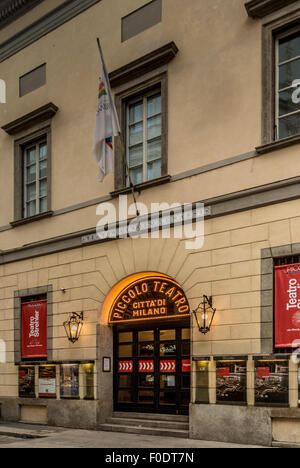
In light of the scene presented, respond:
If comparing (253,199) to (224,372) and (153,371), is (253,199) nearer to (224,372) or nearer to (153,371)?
(224,372)

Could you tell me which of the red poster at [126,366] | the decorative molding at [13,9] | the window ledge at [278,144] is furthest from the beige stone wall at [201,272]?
the decorative molding at [13,9]

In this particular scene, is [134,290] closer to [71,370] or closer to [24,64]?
[71,370]

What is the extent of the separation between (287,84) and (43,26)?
8.83 meters

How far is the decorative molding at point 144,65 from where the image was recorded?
519 inches

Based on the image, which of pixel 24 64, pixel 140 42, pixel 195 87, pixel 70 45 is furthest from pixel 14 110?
pixel 195 87

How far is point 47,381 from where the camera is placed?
15.3 metres

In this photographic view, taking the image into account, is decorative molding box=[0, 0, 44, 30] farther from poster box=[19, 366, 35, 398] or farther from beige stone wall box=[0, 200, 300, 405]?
poster box=[19, 366, 35, 398]

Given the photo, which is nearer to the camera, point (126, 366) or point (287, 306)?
point (287, 306)

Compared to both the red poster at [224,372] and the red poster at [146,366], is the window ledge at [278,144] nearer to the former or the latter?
the red poster at [224,372]

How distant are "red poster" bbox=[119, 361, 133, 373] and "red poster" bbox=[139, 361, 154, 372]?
33 centimetres

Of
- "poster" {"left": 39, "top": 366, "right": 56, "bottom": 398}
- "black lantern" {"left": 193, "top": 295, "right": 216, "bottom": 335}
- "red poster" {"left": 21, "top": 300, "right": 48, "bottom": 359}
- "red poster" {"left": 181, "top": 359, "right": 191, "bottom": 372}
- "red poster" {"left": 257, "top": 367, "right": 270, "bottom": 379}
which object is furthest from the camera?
"red poster" {"left": 21, "top": 300, "right": 48, "bottom": 359}

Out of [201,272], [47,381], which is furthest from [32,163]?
[201,272]

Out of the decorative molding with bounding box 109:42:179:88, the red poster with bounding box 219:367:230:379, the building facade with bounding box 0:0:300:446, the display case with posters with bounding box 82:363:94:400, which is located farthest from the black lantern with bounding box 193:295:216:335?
the decorative molding with bounding box 109:42:179:88

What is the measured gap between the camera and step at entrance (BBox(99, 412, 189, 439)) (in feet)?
40.2
